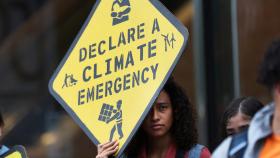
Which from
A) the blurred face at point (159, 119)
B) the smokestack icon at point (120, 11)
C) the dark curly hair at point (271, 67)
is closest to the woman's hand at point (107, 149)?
the blurred face at point (159, 119)

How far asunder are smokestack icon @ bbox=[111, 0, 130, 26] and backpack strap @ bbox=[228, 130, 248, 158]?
4.34ft

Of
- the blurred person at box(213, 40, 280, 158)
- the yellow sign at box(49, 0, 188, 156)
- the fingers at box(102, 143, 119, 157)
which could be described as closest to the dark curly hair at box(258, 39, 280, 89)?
the blurred person at box(213, 40, 280, 158)

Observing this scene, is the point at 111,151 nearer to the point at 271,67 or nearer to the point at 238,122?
the point at 238,122

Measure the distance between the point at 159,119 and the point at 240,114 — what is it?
45 centimetres

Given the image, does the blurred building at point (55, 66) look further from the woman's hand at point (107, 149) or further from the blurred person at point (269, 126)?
the blurred person at point (269, 126)

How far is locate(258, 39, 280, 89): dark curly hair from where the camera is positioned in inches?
130

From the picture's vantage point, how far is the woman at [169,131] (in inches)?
178

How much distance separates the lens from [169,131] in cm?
464

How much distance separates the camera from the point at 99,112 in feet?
14.9

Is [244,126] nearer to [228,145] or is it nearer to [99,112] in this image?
[99,112]

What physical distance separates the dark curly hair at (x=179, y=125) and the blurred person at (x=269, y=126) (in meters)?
1.18

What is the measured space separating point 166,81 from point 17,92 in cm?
503

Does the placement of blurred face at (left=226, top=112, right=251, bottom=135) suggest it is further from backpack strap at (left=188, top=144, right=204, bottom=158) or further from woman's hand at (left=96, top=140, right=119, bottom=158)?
woman's hand at (left=96, top=140, right=119, bottom=158)

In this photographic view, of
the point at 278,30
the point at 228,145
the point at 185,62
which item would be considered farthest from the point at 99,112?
the point at 185,62
